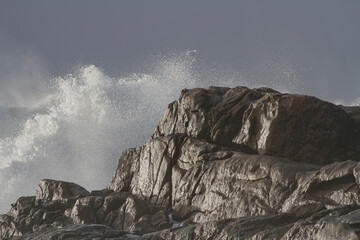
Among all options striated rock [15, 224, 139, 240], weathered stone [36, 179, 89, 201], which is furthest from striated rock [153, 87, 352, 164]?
striated rock [15, 224, 139, 240]

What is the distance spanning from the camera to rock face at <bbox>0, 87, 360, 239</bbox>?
2141 cm

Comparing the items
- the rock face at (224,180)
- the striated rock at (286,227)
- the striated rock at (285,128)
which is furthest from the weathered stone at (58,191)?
the striated rock at (286,227)

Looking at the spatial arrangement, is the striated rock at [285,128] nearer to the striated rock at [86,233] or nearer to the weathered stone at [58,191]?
the weathered stone at [58,191]

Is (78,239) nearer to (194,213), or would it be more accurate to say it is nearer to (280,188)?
(194,213)

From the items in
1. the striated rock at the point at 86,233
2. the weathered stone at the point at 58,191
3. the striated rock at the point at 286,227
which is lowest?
the striated rock at the point at 286,227

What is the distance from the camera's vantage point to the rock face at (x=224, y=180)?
21406 millimetres

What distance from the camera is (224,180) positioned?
2747 centimetres

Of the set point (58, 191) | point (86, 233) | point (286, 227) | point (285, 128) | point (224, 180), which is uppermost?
point (58, 191)

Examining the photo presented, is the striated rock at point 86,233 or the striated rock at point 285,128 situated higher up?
the striated rock at point 285,128

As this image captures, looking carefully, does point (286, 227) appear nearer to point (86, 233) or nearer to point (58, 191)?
point (86, 233)

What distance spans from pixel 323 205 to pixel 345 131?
33.0 feet

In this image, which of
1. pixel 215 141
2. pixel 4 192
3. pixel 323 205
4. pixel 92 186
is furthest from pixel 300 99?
pixel 4 192

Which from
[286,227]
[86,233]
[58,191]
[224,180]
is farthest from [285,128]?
[58,191]

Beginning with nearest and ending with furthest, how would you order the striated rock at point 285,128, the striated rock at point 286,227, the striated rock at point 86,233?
the striated rock at point 286,227 → the striated rock at point 86,233 → the striated rock at point 285,128
